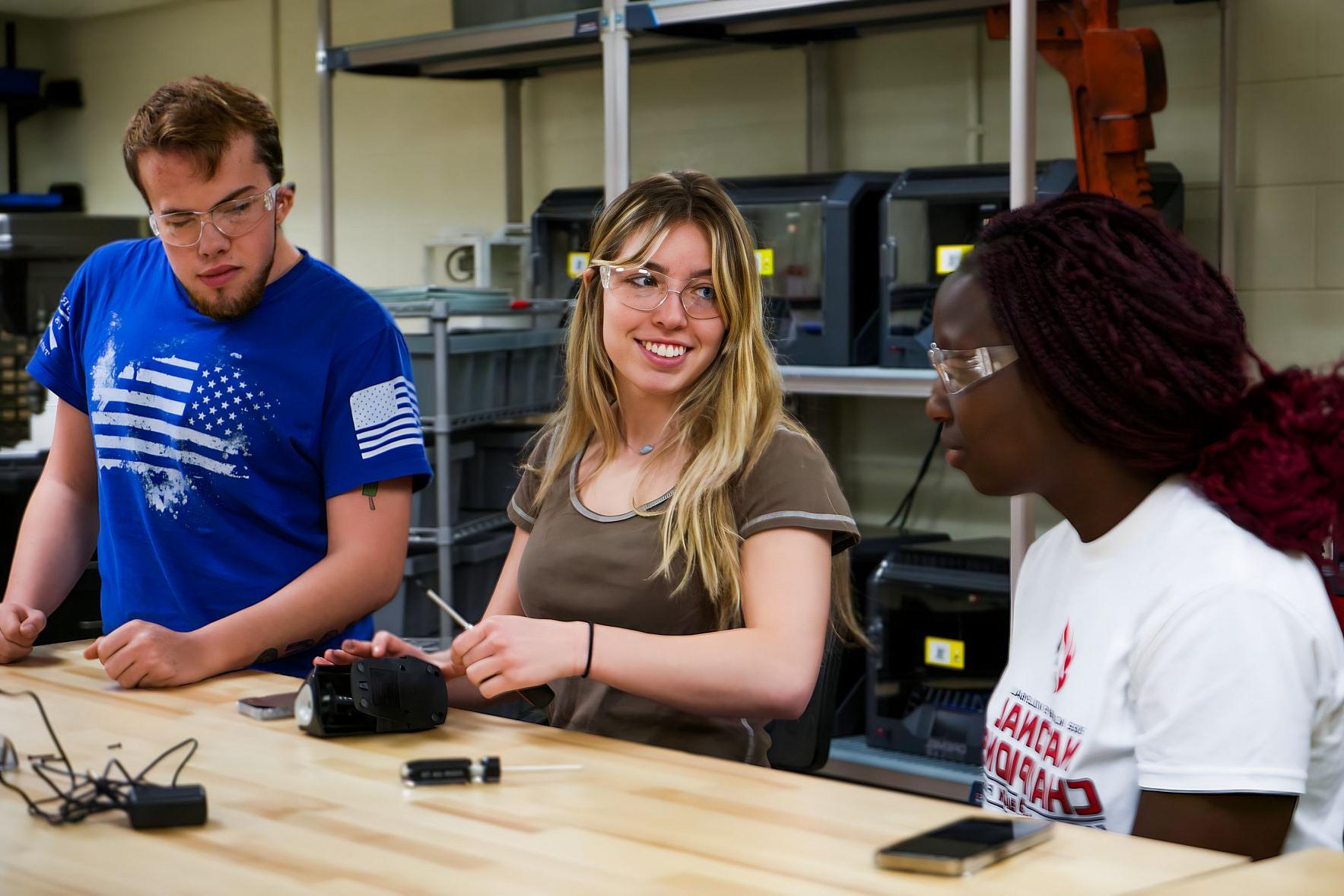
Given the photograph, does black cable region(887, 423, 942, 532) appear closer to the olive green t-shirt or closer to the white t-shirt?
the olive green t-shirt

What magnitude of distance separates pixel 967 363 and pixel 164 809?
755 millimetres

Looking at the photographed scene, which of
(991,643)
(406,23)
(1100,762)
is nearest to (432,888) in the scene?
→ (1100,762)

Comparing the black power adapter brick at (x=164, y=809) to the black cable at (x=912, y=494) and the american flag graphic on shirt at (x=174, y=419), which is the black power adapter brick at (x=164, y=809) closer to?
the american flag graphic on shirt at (x=174, y=419)

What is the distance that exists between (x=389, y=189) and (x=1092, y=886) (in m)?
4.09

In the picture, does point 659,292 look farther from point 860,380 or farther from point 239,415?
point 860,380

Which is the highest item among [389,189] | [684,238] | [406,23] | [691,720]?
[406,23]

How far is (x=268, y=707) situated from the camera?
143 centimetres

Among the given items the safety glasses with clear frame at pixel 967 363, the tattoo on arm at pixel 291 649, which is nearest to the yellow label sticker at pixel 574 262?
the tattoo on arm at pixel 291 649

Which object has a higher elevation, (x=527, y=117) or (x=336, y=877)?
(x=527, y=117)

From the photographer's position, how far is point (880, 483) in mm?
3609

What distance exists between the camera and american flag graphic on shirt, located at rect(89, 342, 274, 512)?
5.70 ft

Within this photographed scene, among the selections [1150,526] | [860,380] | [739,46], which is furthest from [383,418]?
[739,46]

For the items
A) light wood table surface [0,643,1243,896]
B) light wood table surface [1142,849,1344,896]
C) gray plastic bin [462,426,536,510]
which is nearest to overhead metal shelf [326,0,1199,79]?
gray plastic bin [462,426,536,510]

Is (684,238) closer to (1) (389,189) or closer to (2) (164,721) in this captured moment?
(2) (164,721)
